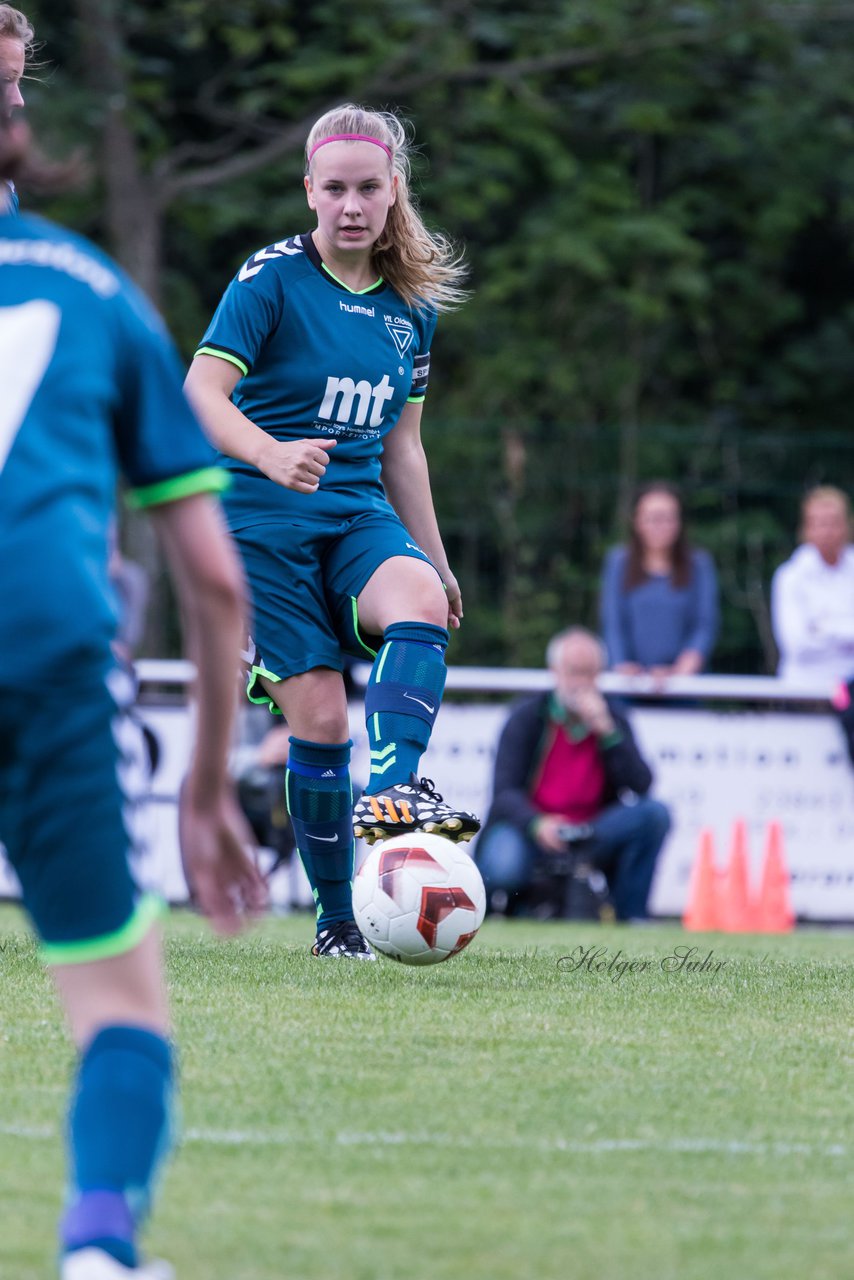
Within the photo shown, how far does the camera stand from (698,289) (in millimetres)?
16625

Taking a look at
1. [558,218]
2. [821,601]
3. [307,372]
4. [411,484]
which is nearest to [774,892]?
[821,601]

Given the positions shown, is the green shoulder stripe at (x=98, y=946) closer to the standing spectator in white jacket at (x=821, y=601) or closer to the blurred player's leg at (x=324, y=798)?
the blurred player's leg at (x=324, y=798)

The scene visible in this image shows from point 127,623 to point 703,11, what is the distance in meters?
7.69

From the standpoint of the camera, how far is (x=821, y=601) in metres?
11.1

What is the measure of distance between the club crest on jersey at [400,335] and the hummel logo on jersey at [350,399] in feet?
0.41

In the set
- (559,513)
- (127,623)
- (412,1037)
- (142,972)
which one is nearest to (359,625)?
(412,1037)

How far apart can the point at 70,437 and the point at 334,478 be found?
318 cm

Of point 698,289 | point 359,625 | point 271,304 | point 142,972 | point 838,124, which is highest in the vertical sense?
point 838,124

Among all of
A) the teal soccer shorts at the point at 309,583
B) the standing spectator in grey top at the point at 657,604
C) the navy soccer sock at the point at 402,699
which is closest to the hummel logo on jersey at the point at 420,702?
the navy soccer sock at the point at 402,699

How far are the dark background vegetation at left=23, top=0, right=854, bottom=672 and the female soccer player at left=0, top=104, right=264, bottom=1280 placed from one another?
37.0 ft

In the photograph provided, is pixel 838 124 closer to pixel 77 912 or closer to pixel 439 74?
pixel 439 74

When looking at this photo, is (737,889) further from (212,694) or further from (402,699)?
(212,694)

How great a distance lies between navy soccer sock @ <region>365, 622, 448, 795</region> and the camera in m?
5.38

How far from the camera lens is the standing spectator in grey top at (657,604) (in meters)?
11.1
